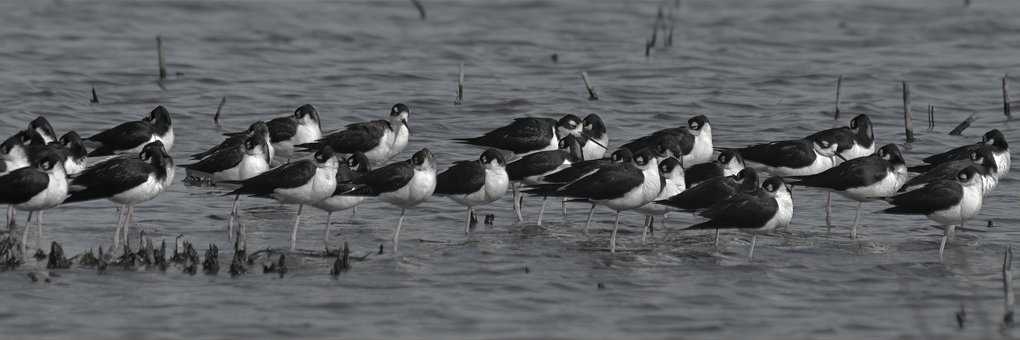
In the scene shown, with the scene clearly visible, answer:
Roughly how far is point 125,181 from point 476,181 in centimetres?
436

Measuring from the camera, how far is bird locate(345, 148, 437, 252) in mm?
19781

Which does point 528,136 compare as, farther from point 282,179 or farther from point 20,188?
point 20,188

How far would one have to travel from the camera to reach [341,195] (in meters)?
19.6

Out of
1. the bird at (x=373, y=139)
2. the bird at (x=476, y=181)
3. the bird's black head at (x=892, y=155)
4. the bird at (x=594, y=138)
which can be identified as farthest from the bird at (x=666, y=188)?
the bird at (x=373, y=139)

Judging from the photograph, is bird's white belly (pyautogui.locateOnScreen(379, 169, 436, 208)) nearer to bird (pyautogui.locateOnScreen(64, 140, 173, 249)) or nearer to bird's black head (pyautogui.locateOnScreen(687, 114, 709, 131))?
bird (pyautogui.locateOnScreen(64, 140, 173, 249))

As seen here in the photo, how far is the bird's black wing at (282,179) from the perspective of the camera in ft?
63.7

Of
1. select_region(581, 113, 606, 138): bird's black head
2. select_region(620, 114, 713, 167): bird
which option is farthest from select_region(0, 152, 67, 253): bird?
select_region(581, 113, 606, 138): bird's black head

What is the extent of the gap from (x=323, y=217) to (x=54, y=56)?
65.5 feet

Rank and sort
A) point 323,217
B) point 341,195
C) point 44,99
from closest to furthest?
point 341,195 < point 323,217 < point 44,99

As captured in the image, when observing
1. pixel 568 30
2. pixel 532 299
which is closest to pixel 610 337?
pixel 532 299

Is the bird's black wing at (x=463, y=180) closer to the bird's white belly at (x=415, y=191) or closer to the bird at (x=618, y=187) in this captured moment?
the bird's white belly at (x=415, y=191)

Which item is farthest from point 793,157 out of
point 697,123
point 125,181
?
point 125,181

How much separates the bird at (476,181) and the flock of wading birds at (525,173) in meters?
0.02

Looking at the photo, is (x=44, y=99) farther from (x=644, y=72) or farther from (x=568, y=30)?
(x=568, y=30)
